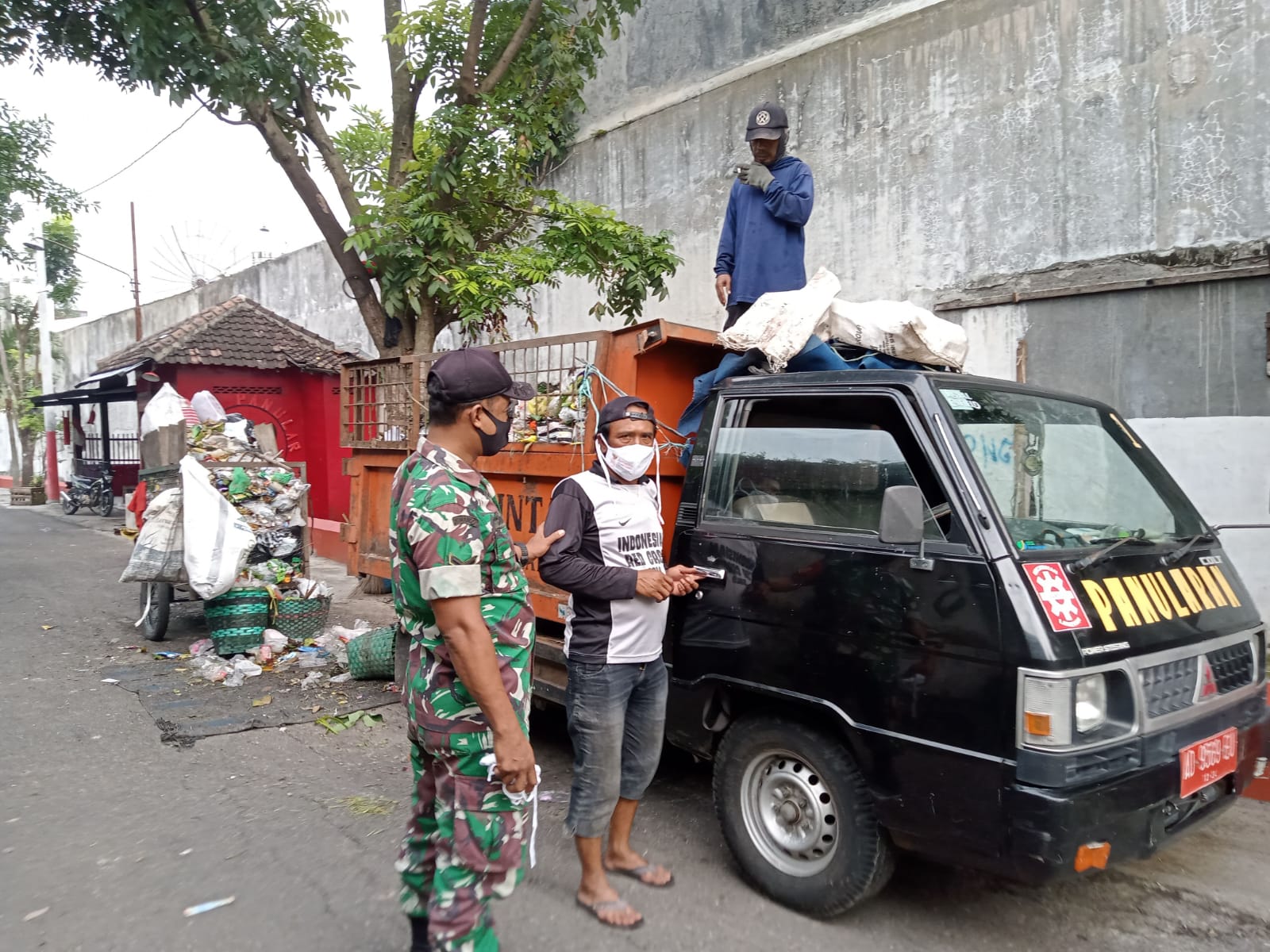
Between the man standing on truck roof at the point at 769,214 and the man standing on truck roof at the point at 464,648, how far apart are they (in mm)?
2518

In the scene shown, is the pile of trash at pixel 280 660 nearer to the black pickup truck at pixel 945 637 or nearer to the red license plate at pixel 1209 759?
the black pickup truck at pixel 945 637

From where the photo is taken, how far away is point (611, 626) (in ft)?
10.1

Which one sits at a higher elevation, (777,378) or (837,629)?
(777,378)

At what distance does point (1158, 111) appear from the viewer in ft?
19.7

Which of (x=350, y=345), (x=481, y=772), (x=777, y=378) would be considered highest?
(x=350, y=345)

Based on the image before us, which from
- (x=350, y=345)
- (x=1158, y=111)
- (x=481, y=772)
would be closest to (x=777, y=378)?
(x=481, y=772)

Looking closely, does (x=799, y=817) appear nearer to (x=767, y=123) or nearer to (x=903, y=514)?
(x=903, y=514)

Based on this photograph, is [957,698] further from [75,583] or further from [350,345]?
[350,345]

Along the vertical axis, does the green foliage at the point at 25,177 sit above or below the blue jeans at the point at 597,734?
above

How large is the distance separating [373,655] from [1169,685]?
189 inches

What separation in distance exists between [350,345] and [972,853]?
48.2 ft

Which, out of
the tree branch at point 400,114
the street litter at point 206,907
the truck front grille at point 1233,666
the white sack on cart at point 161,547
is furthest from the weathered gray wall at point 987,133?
the street litter at point 206,907

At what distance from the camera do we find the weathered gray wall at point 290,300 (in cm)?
1583

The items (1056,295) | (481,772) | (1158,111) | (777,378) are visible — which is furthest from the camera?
(1056,295)
